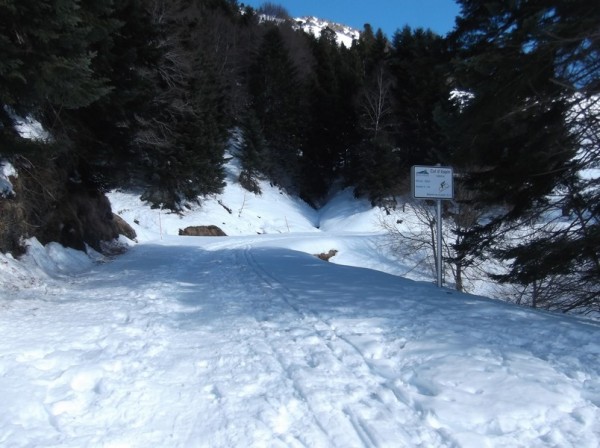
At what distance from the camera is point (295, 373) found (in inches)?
168

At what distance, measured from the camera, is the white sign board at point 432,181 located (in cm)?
820

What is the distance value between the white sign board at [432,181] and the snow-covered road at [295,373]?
1.94 metres

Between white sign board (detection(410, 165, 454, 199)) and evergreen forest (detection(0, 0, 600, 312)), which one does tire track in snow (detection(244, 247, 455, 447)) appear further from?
evergreen forest (detection(0, 0, 600, 312))

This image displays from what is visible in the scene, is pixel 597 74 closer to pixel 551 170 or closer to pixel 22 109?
pixel 551 170

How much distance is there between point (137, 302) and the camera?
23.9 feet

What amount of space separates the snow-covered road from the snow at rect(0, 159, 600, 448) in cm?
2

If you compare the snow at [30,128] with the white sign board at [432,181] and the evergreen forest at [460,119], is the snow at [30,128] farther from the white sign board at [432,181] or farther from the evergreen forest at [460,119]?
the white sign board at [432,181]

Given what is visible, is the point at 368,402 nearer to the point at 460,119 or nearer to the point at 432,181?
the point at 432,181

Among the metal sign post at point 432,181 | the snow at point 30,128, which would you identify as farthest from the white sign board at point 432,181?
the snow at point 30,128

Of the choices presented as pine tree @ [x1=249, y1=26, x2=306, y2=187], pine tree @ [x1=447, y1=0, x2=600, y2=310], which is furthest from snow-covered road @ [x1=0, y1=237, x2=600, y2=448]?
pine tree @ [x1=249, y1=26, x2=306, y2=187]

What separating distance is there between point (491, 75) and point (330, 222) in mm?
32417

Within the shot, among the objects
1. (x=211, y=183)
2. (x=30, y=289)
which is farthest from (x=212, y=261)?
(x=211, y=183)

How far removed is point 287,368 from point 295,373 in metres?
0.16

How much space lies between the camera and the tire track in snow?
10.3 ft
